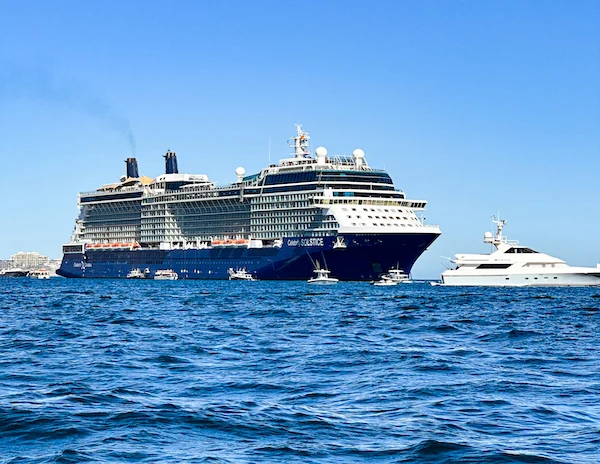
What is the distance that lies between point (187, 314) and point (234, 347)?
Answer: 669 inches

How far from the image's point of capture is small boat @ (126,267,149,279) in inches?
5352

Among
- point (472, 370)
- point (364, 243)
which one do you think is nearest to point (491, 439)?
point (472, 370)

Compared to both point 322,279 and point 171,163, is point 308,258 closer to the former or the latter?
point 322,279

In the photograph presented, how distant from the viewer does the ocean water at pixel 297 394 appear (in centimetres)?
1406

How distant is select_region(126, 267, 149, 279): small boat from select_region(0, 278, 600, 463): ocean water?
329ft

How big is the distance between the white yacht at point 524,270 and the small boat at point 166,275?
49.5 m

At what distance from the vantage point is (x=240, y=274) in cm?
11575

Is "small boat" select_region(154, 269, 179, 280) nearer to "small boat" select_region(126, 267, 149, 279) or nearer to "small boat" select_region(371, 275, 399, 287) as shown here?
"small boat" select_region(126, 267, 149, 279)

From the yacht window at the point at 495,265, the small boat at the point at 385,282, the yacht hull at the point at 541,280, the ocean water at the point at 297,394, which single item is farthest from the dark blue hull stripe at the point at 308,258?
the ocean water at the point at 297,394

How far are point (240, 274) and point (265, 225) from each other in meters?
8.47

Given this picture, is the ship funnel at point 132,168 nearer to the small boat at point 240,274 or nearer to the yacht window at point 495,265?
the small boat at point 240,274

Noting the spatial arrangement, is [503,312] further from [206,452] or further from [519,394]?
[206,452]

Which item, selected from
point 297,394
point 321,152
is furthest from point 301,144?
point 297,394

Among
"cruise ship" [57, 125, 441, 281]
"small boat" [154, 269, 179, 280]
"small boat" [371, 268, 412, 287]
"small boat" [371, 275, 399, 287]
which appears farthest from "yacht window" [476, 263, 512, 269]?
"small boat" [154, 269, 179, 280]
